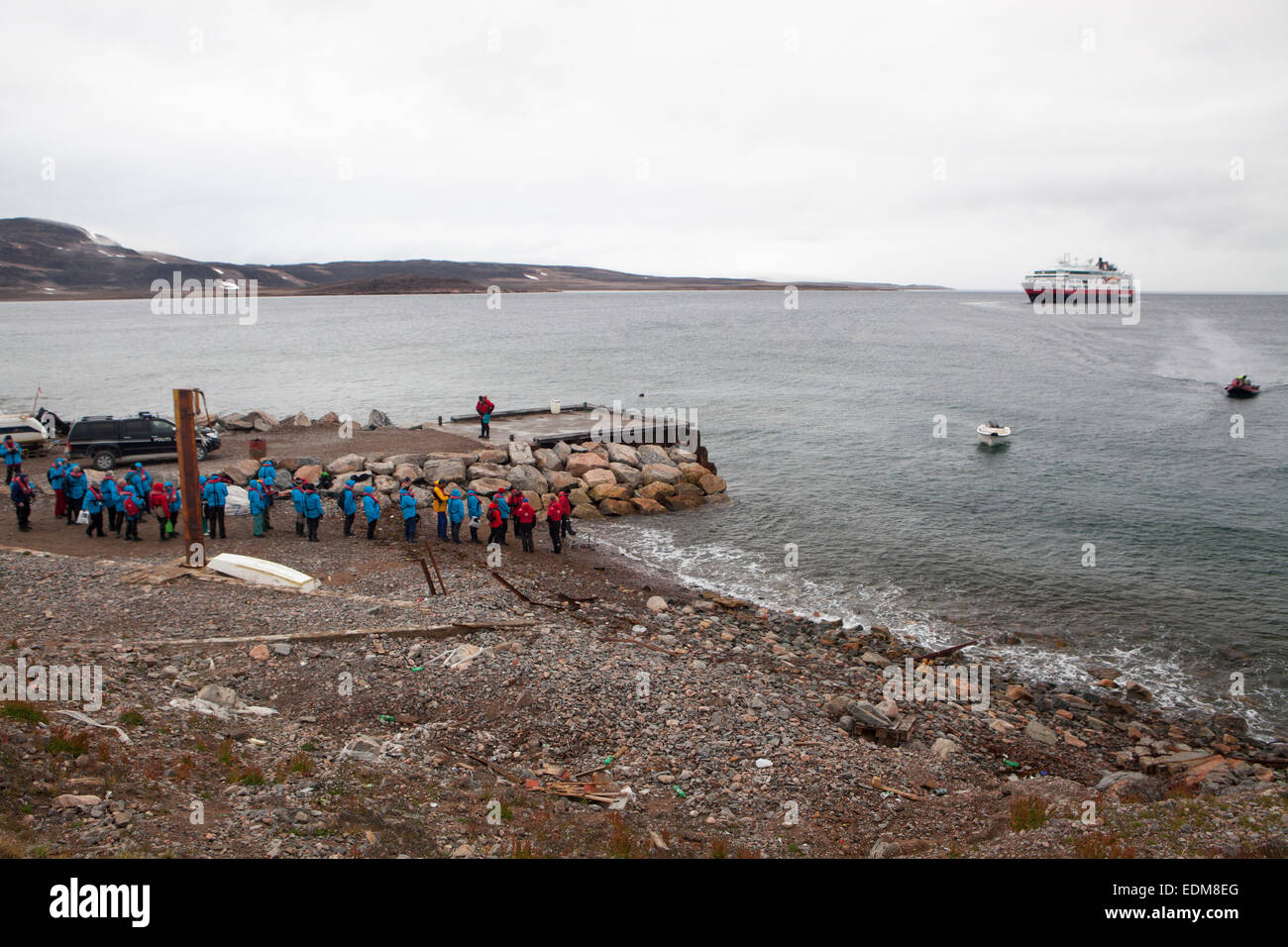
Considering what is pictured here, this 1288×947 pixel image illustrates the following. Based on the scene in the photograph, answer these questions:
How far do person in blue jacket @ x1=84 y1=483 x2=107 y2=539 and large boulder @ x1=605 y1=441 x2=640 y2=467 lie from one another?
17001mm

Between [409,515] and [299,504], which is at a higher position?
[299,504]

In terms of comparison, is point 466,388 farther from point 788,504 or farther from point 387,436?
point 788,504

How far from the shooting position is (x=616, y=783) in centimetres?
1052

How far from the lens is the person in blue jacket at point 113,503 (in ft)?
63.5

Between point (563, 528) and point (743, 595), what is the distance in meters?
5.97

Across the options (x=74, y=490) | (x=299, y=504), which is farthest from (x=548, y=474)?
(x=74, y=490)

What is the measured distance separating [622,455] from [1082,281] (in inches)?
6494

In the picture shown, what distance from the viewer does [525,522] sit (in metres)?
21.5

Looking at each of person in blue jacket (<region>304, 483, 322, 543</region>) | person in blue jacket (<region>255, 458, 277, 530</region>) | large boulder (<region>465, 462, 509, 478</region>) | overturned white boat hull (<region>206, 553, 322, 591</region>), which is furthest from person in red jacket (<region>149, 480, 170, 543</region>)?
large boulder (<region>465, 462, 509, 478</region>)

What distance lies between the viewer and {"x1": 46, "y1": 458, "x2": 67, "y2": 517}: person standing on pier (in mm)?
20188

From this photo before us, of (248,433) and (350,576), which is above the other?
(248,433)

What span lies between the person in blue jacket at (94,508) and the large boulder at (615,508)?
48.0 ft

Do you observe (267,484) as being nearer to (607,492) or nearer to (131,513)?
(131,513)
